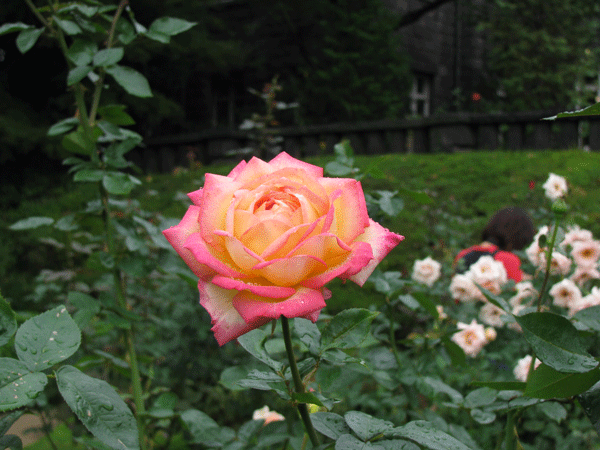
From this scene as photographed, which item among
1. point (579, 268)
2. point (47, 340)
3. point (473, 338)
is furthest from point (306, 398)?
point (473, 338)

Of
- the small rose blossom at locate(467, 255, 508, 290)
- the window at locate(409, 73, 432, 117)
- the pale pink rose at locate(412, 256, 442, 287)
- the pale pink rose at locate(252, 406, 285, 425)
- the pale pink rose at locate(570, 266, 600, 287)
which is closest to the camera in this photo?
the pale pink rose at locate(252, 406, 285, 425)

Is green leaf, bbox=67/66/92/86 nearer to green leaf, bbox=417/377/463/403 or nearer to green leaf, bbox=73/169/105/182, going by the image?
green leaf, bbox=73/169/105/182

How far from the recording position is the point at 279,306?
43 cm

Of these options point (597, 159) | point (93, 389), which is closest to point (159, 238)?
point (93, 389)

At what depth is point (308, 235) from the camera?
17.6 inches

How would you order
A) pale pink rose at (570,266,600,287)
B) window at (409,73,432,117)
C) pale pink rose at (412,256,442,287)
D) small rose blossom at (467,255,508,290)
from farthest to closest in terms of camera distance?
1. window at (409,73,432,117)
2. pale pink rose at (412,256,442,287)
3. small rose blossom at (467,255,508,290)
4. pale pink rose at (570,266,600,287)

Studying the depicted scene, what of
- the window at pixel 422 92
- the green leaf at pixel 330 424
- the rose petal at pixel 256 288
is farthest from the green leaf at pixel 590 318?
the window at pixel 422 92

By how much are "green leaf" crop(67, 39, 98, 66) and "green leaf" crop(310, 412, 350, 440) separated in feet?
2.80

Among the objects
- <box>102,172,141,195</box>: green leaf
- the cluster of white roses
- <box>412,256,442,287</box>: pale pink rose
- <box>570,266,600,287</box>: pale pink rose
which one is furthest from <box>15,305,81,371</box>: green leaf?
<box>412,256,442,287</box>: pale pink rose

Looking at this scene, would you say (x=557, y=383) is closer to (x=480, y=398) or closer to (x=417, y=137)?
(x=480, y=398)

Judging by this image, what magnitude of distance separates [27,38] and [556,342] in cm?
113

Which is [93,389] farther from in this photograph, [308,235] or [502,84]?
[502,84]

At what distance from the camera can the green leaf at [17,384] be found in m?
0.46

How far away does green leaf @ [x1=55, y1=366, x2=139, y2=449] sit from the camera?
496 millimetres
